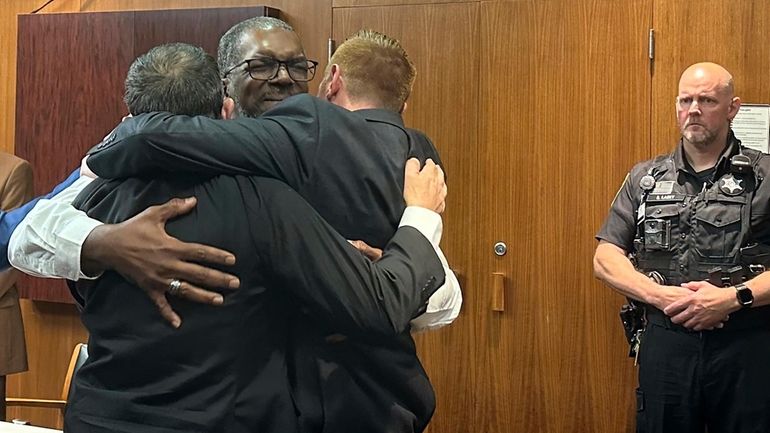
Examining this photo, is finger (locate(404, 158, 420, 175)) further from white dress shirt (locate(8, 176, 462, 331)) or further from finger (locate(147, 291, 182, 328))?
finger (locate(147, 291, 182, 328))

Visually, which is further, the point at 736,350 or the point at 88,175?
the point at 736,350

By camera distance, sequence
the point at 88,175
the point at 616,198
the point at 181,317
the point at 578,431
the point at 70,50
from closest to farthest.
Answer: the point at 181,317 → the point at 88,175 → the point at 616,198 → the point at 578,431 → the point at 70,50

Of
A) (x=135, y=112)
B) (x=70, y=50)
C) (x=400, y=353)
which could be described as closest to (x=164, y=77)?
(x=135, y=112)

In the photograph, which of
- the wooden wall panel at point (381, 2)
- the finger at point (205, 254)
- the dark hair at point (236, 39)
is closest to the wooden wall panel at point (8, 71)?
the wooden wall panel at point (381, 2)

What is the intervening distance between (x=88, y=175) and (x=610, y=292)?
2462mm

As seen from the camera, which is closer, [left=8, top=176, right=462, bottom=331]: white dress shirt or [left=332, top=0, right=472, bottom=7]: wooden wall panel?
[left=8, top=176, right=462, bottom=331]: white dress shirt

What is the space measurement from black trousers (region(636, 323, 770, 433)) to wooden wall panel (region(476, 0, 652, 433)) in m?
0.46

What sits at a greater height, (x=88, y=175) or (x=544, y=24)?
(x=544, y=24)

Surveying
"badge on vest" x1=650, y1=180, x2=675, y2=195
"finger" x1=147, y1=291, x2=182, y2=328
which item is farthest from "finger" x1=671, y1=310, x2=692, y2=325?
"finger" x1=147, y1=291, x2=182, y2=328

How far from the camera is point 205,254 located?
1.43 metres

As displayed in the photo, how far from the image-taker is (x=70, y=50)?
14.2 ft

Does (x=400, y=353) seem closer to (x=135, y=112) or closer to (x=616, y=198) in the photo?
(x=135, y=112)

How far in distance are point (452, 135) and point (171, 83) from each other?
2437 mm

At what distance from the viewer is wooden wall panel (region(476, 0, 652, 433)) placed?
3.68 meters
